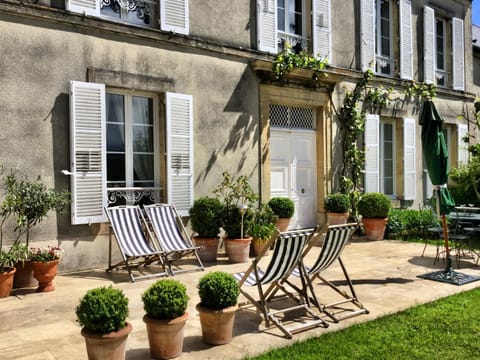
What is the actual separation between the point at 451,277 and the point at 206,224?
3469mm

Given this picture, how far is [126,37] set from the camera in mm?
7129

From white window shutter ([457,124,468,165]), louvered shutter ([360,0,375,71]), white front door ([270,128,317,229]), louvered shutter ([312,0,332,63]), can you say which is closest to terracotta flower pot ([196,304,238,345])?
white front door ([270,128,317,229])

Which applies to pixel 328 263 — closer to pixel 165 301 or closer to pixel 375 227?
pixel 165 301

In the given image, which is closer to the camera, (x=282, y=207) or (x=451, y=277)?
(x=451, y=277)

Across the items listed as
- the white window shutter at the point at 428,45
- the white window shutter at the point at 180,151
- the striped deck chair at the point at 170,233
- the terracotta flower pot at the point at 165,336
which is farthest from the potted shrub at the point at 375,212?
the terracotta flower pot at the point at 165,336

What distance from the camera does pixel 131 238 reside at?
641cm

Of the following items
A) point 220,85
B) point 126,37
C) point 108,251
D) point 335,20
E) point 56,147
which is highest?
point 335,20

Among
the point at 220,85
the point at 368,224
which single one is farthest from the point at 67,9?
the point at 368,224

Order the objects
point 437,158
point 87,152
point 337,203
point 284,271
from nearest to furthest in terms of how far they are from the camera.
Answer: point 284,271 < point 437,158 < point 87,152 < point 337,203

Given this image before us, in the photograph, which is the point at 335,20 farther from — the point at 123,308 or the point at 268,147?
the point at 123,308

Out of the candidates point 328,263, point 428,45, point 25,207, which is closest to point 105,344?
point 328,263

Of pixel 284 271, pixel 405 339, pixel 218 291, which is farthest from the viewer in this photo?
pixel 284 271

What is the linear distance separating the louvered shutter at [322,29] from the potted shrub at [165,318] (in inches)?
286

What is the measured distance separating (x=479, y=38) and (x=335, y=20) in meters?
8.66
